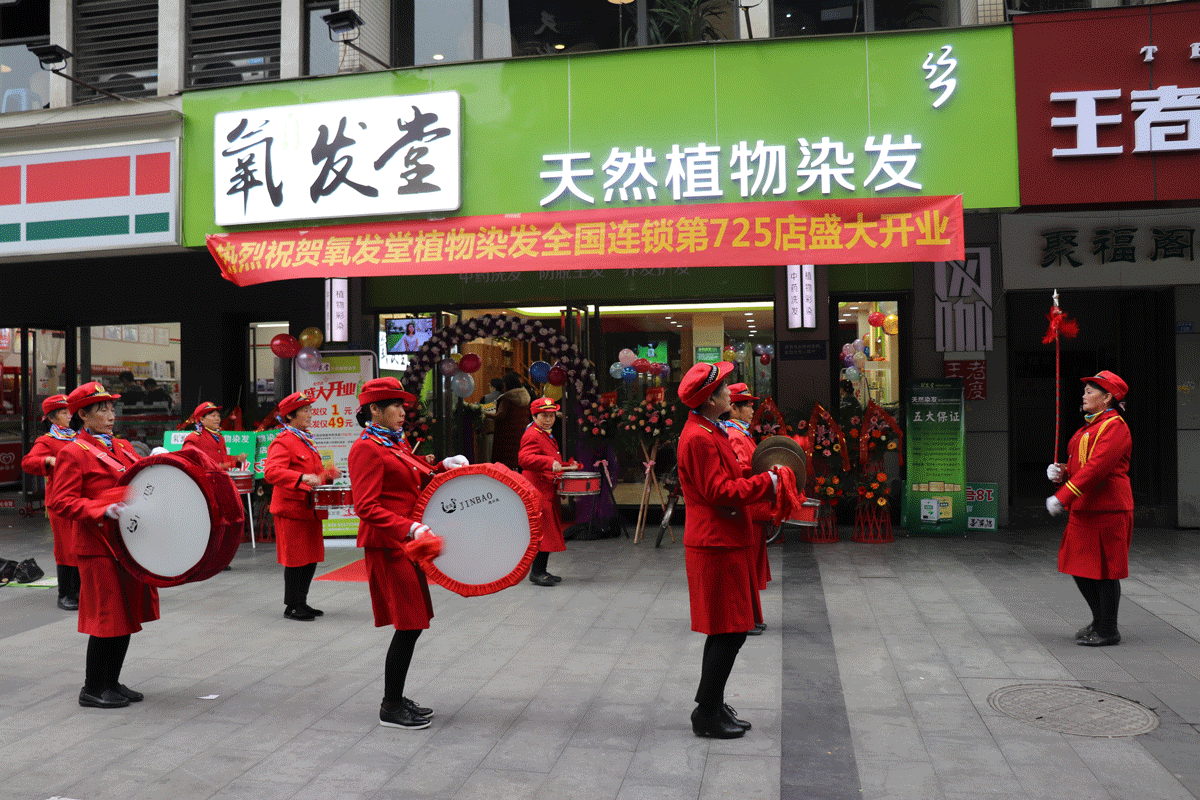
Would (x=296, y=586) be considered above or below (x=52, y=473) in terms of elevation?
below

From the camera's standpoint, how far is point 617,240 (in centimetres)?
948

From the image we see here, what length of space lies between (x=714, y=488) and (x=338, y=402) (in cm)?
770

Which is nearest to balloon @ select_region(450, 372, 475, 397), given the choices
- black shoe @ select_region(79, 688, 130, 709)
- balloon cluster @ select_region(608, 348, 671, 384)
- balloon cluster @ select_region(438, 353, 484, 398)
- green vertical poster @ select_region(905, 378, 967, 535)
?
balloon cluster @ select_region(438, 353, 484, 398)

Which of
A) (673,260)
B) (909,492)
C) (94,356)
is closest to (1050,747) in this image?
(673,260)

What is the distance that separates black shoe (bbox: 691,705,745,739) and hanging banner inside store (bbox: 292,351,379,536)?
24.1 feet

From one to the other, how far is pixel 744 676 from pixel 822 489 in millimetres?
5284

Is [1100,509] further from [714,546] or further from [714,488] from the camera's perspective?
[714,488]

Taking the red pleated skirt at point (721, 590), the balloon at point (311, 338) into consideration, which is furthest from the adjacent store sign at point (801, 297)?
the red pleated skirt at point (721, 590)

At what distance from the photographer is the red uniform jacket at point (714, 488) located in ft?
14.8

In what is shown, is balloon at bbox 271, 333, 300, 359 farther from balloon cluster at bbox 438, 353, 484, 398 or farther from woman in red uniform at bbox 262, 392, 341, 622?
woman in red uniform at bbox 262, 392, 341, 622

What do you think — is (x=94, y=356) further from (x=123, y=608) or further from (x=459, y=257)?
(x=123, y=608)

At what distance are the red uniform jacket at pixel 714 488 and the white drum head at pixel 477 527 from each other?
0.83 metres

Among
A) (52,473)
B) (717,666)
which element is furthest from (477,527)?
(52,473)

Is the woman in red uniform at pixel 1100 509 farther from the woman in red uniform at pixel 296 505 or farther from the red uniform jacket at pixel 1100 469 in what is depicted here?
the woman in red uniform at pixel 296 505
